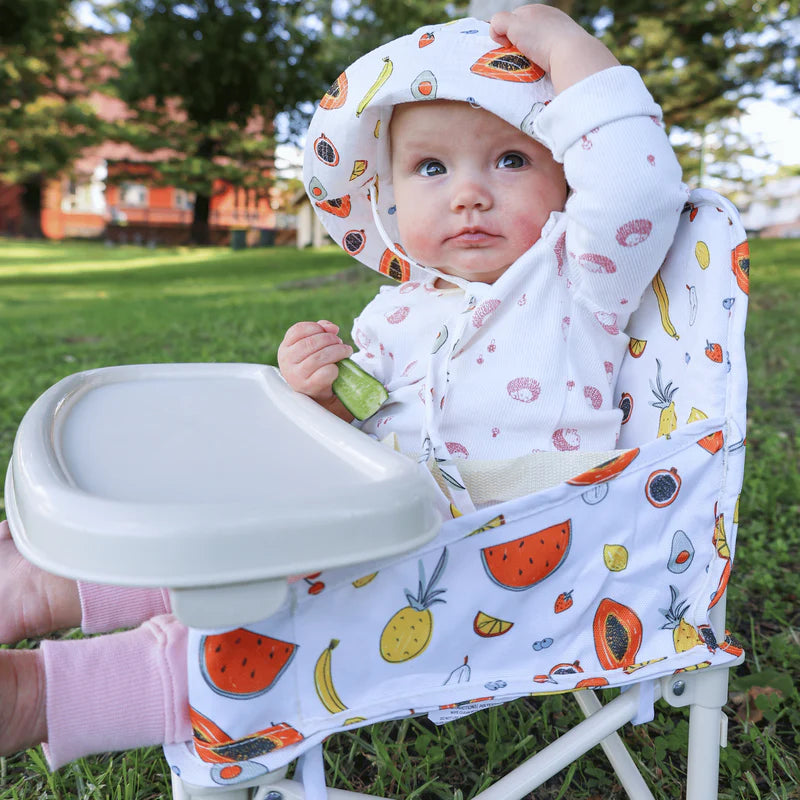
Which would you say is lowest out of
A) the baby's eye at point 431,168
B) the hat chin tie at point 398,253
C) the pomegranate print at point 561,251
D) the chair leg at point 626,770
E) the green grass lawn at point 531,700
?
the green grass lawn at point 531,700

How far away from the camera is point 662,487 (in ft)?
3.11

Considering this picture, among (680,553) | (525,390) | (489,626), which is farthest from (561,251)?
(489,626)

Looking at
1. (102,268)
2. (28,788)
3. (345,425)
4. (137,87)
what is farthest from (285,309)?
(137,87)

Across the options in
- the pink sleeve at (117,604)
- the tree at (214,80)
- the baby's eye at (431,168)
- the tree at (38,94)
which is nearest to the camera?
the pink sleeve at (117,604)

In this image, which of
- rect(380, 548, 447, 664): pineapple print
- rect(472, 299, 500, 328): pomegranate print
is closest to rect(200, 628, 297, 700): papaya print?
rect(380, 548, 447, 664): pineapple print

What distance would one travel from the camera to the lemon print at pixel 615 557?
Answer: 0.94 m

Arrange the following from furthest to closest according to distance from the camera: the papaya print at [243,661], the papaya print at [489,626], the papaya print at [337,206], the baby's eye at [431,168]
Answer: the papaya print at [337,206]
the baby's eye at [431,168]
the papaya print at [489,626]
the papaya print at [243,661]

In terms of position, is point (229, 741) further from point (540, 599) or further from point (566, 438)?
point (566, 438)

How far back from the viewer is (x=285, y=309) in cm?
675

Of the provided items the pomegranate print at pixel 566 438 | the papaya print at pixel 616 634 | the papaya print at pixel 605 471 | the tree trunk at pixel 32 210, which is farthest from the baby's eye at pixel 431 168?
the tree trunk at pixel 32 210

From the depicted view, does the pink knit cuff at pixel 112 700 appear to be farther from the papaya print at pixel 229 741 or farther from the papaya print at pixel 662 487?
the papaya print at pixel 662 487

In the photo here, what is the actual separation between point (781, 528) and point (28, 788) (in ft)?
6.26

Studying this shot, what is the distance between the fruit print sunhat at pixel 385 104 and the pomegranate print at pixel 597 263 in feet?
0.66

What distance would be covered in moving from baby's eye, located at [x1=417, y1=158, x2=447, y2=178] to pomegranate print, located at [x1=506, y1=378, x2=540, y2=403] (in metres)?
0.35
